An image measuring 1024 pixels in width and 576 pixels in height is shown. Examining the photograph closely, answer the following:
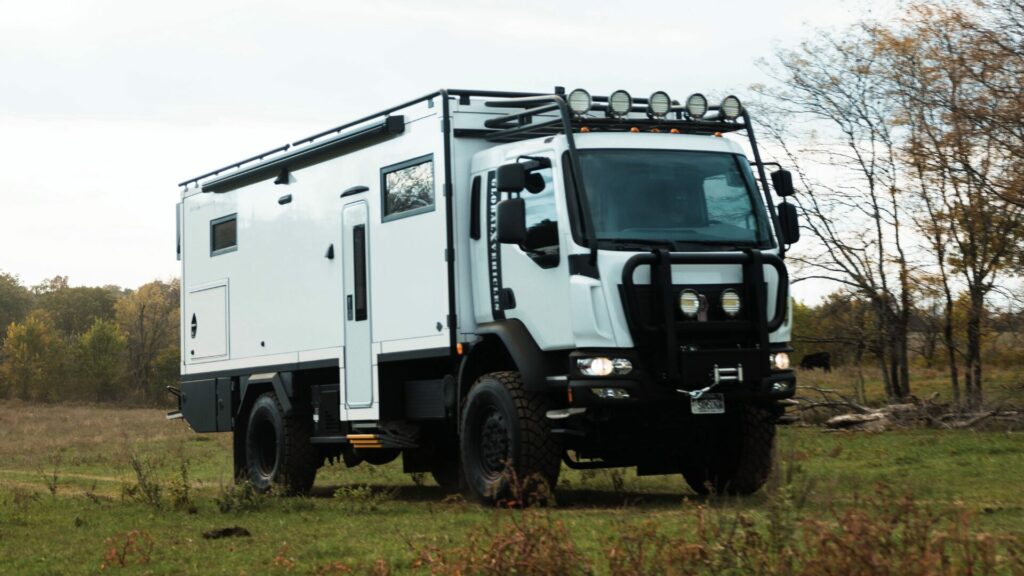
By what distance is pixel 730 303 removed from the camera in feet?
39.6

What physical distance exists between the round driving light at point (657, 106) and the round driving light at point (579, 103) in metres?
0.78

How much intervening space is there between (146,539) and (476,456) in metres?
3.34

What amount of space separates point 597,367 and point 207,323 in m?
8.45

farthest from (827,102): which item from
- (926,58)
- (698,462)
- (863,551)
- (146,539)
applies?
(863,551)

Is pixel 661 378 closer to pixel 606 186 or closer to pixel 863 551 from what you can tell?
pixel 606 186

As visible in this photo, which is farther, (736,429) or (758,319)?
(736,429)

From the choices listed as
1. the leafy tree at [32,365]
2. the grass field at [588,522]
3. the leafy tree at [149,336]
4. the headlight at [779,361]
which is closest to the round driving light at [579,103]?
the headlight at [779,361]

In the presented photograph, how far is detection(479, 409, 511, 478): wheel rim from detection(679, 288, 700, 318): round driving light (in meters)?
1.80

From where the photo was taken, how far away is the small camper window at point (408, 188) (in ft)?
45.3

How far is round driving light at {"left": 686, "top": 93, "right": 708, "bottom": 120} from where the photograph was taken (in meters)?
13.4

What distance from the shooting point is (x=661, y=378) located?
1184 cm

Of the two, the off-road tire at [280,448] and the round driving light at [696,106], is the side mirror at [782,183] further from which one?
the off-road tire at [280,448]

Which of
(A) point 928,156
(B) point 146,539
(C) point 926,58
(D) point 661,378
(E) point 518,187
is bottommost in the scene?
(B) point 146,539

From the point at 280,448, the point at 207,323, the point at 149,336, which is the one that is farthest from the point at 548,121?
the point at 149,336
